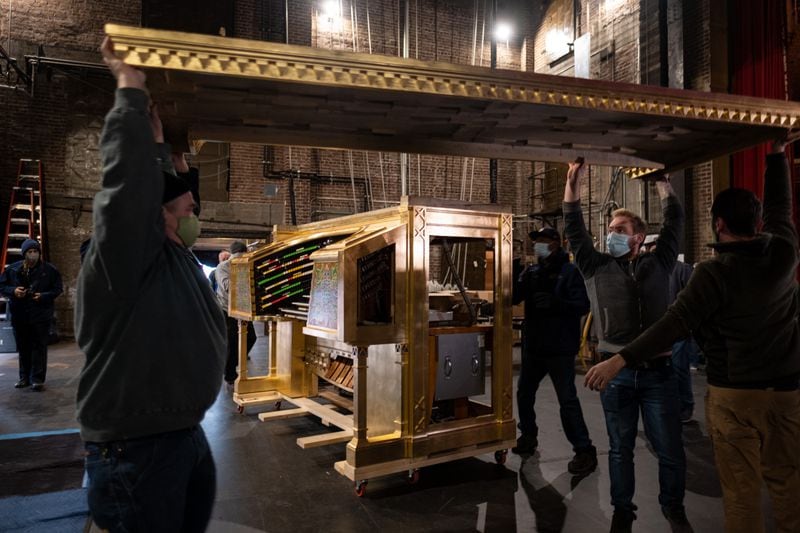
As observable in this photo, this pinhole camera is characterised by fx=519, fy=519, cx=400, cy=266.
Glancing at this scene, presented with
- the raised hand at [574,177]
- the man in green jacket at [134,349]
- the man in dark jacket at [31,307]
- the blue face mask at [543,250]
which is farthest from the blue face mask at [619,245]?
the man in dark jacket at [31,307]

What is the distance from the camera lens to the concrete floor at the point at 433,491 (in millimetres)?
3230

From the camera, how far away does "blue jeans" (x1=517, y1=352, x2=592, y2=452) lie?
4.18 m

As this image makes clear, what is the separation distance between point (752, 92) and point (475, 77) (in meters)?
9.79

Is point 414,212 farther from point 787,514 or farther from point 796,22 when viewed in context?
point 796,22

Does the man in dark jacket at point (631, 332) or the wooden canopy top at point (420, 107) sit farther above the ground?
the wooden canopy top at point (420, 107)

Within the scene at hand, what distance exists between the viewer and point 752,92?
9344 mm

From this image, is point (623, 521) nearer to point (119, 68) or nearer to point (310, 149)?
point (119, 68)

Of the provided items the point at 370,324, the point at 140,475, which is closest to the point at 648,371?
the point at 370,324

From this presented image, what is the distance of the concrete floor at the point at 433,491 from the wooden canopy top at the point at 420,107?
2227 millimetres

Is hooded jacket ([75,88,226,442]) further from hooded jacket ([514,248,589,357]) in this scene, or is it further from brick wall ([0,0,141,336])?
brick wall ([0,0,141,336])

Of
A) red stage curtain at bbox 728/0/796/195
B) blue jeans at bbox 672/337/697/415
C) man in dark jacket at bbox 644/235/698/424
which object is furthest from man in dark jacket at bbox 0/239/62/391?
red stage curtain at bbox 728/0/796/195

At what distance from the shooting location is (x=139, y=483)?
4.69 ft

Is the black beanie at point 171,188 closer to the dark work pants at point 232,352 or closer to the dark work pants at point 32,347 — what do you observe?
the dark work pants at point 232,352

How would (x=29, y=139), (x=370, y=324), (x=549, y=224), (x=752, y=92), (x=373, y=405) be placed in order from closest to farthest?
(x=370, y=324)
(x=373, y=405)
(x=752, y=92)
(x=29, y=139)
(x=549, y=224)
